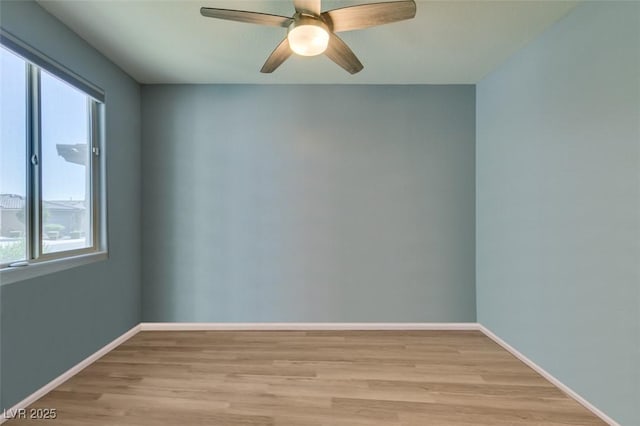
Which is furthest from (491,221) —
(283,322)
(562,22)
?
(283,322)

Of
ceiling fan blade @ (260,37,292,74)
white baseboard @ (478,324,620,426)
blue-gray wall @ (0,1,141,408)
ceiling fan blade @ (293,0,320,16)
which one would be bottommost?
white baseboard @ (478,324,620,426)

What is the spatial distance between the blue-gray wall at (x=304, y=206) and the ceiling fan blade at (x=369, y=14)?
1.32 meters

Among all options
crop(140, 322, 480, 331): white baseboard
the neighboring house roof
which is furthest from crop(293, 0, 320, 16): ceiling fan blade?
crop(140, 322, 480, 331): white baseboard

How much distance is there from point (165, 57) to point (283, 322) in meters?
2.58

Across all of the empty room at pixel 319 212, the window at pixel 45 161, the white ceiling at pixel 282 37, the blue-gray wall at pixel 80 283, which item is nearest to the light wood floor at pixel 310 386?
the empty room at pixel 319 212

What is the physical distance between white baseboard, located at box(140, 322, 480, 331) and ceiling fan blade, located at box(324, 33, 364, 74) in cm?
229

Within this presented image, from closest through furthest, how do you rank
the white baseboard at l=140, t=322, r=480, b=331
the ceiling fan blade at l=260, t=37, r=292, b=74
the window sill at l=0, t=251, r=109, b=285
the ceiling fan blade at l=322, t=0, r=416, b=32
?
1. the ceiling fan blade at l=322, t=0, r=416, b=32
2. the window sill at l=0, t=251, r=109, b=285
3. the ceiling fan blade at l=260, t=37, r=292, b=74
4. the white baseboard at l=140, t=322, r=480, b=331

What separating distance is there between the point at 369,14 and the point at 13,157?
2.18m

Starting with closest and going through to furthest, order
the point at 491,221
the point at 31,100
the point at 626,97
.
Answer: the point at 626,97 → the point at 31,100 → the point at 491,221

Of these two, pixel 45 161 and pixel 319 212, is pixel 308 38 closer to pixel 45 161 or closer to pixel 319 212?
pixel 319 212

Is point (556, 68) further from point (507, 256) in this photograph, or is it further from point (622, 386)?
point (622, 386)

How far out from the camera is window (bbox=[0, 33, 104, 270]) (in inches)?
65.9

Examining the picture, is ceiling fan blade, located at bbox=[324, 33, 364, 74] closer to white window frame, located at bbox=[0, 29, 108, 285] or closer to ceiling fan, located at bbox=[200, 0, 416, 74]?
ceiling fan, located at bbox=[200, 0, 416, 74]

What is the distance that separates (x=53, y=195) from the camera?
1.98 meters
